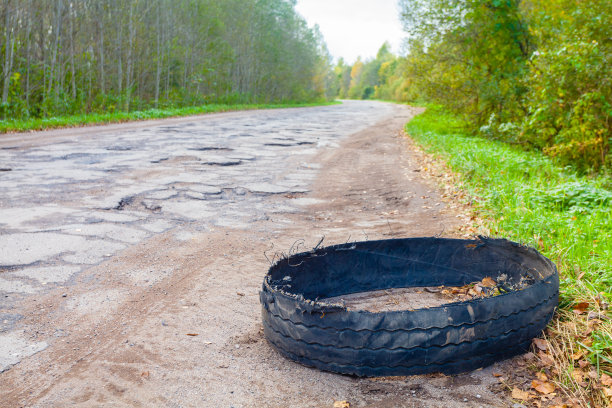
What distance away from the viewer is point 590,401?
2.15 meters

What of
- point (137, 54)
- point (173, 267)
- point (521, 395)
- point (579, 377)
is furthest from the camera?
point (137, 54)

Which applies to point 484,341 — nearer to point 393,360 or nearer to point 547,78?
point 393,360

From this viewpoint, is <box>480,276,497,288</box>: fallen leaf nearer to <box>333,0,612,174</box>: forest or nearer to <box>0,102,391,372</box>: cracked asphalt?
<box>0,102,391,372</box>: cracked asphalt

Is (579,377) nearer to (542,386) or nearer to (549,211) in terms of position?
(542,386)

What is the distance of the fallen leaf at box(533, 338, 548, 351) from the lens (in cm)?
258

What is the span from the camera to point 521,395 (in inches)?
86.5

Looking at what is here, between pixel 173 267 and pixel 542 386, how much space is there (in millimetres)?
2645

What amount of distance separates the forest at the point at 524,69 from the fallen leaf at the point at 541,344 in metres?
6.73

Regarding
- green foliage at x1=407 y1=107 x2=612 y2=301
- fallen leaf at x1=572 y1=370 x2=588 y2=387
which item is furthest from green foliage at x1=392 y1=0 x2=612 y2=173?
fallen leaf at x1=572 y1=370 x2=588 y2=387

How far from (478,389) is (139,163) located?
6.81m

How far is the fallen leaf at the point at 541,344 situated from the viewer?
8.47ft

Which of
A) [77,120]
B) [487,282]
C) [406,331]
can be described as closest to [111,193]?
[487,282]

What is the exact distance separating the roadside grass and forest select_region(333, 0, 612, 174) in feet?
3.62

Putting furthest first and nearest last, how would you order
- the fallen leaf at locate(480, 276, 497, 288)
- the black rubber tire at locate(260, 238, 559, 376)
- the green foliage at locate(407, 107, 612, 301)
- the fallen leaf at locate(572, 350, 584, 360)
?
the fallen leaf at locate(480, 276, 497, 288) < the green foliage at locate(407, 107, 612, 301) < the fallen leaf at locate(572, 350, 584, 360) < the black rubber tire at locate(260, 238, 559, 376)
